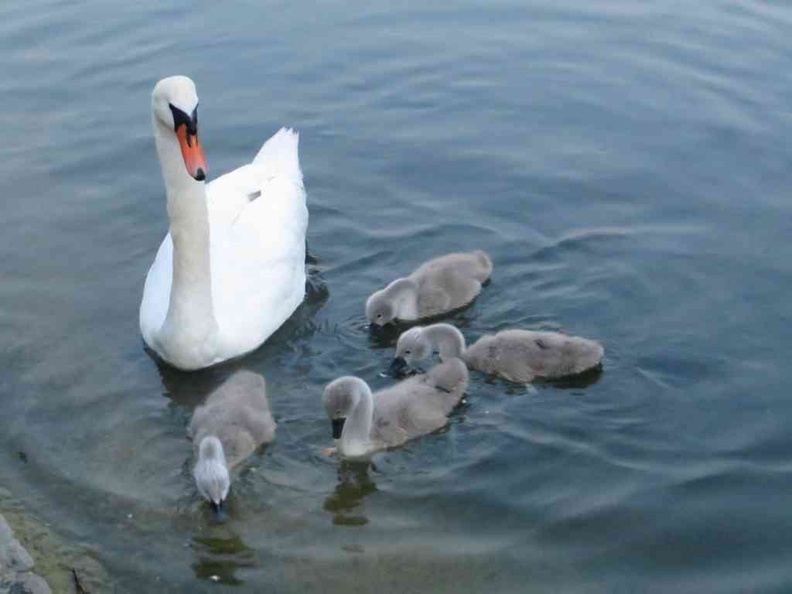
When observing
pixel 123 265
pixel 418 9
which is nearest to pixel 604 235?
pixel 123 265

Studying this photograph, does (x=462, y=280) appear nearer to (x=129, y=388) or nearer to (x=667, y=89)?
(x=129, y=388)

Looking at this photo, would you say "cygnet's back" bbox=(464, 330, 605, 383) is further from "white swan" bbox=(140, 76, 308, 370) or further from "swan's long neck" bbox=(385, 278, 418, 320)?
"white swan" bbox=(140, 76, 308, 370)

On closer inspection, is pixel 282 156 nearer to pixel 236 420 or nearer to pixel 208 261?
pixel 208 261

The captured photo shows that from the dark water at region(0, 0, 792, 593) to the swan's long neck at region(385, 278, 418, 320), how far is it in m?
0.24

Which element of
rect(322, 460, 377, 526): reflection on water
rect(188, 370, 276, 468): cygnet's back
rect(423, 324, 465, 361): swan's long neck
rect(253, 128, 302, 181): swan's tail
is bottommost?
rect(322, 460, 377, 526): reflection on water

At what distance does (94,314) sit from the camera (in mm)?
9695

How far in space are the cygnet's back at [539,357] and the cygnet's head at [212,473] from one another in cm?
200

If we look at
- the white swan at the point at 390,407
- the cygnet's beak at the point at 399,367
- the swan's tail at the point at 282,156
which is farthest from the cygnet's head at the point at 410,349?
the swan's tail at the point at 282,156

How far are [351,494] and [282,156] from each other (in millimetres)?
4247

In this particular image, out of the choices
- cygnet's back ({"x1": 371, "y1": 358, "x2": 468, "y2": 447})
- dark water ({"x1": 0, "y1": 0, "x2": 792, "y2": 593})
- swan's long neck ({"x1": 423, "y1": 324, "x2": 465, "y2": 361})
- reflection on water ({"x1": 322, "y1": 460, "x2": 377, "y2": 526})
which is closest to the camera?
dark water ({"x1": 0, "y1": 0, "x2": 792, "y2": 593})

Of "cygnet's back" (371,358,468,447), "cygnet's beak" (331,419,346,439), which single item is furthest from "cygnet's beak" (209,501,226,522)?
"cygnet's back" (371,358,468,447)

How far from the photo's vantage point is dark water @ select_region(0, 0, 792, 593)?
6.98 metres

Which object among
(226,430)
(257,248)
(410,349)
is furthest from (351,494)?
(257,248)

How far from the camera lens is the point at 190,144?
805 centimetres
